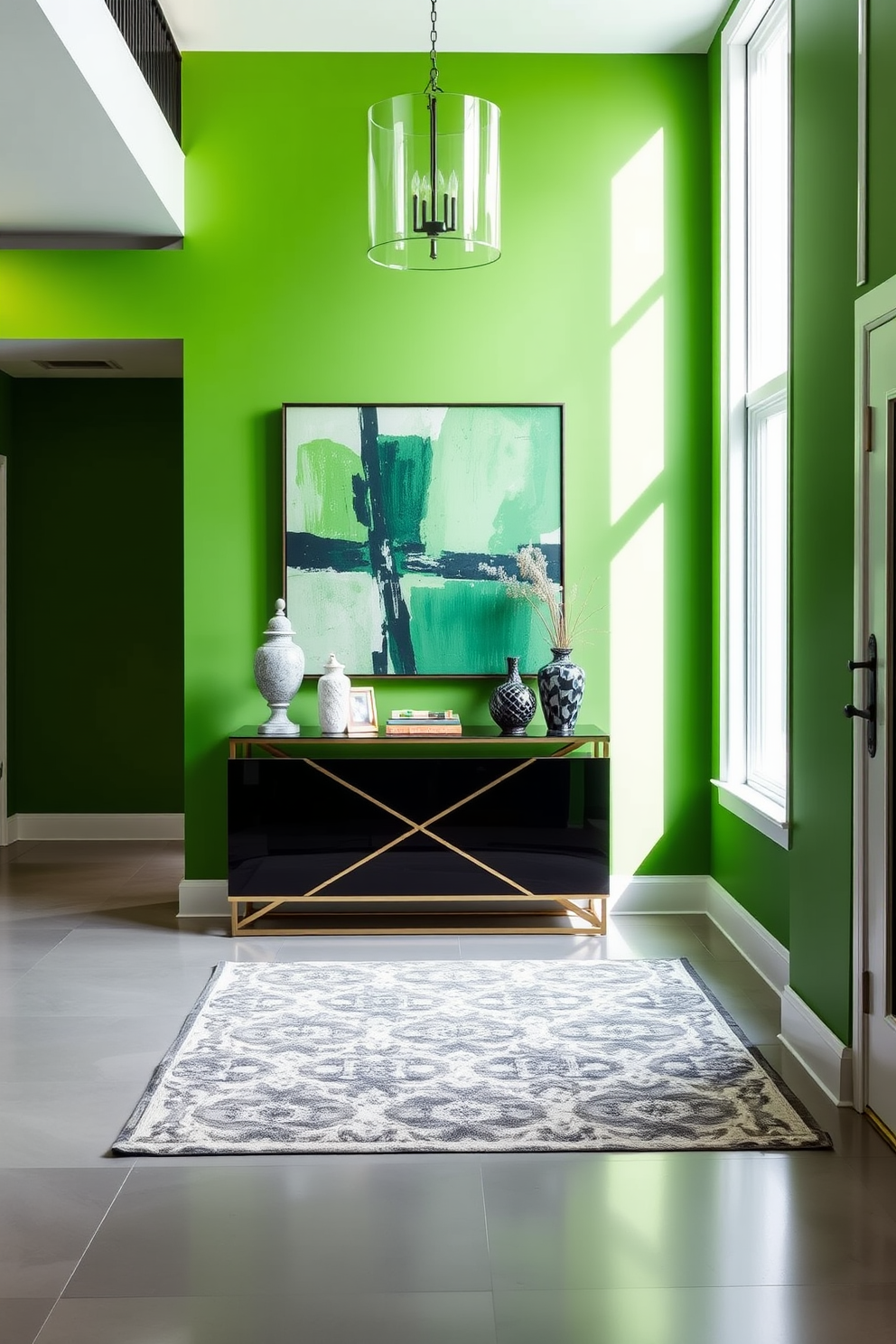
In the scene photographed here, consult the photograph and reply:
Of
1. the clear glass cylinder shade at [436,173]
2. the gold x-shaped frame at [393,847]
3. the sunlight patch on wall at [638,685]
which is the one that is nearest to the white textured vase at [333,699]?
the gold x-shaped frame at [393,847]

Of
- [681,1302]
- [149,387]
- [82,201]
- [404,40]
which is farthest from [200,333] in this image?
[681,1302]

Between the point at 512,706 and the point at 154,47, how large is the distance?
8.88 feet

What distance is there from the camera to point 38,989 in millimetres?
3900

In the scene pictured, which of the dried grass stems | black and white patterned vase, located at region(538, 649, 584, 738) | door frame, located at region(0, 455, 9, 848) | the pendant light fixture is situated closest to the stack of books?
black and white patterned vase, located at region(538, 649, 584, 738)

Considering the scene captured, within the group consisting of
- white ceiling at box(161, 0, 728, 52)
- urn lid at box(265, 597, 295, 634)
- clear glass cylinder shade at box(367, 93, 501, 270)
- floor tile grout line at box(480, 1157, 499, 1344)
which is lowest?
floor tile grout line at box(480, 1157, 499, 1344)

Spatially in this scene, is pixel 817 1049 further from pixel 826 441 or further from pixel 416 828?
pixel 416 828

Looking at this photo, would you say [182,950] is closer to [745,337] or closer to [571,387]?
[571,387]

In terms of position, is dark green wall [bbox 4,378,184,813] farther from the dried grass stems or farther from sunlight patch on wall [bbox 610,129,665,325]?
sunlight patch on wall [bbox 610,129,665,325]

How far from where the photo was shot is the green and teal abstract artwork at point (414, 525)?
16.1 ft

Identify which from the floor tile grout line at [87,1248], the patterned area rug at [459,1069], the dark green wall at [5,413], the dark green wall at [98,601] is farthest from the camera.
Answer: the dark green wall at [98,601]

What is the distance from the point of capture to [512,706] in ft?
15.3

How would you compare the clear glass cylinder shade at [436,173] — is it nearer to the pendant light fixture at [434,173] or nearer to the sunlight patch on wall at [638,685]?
the pendant light fixture at [434,173]

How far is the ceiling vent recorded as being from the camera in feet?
18.0

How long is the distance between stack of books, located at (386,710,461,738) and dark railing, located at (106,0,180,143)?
2415mm
